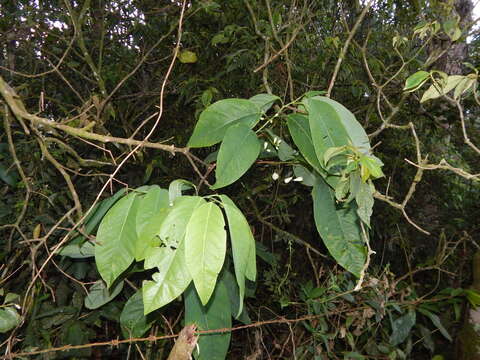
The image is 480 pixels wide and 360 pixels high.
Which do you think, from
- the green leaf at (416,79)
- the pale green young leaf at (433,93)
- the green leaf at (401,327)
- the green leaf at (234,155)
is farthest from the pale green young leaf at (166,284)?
the green leaf at (401,327)

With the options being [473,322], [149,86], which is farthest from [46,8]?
[473,322]

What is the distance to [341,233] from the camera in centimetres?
77

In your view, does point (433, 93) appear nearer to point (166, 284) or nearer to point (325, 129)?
point (325, 129)

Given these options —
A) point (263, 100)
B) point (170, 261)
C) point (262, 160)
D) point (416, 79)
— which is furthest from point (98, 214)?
point (416, 79)

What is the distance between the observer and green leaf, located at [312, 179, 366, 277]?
77 cm

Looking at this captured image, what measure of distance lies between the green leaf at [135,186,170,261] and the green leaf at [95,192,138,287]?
3cm

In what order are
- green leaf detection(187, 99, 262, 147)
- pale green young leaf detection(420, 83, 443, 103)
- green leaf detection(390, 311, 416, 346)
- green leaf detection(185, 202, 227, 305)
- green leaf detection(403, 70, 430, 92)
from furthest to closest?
green leaf detection(390, 311, 416, 346) < pale green young leaf detection(420, 83, 443, 103) < green leaf detection(403, 70, 430, 92) < green leaf detection(187, 99, 262, 147) < green leaf detection(185, 202, 227, 305)

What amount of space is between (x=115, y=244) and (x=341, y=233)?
441 millimetres

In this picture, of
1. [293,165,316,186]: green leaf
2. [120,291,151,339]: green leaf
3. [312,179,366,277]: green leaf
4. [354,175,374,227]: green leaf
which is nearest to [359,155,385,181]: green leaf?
[354,175,374,227]: green leaf

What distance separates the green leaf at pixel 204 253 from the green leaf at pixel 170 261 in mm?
38

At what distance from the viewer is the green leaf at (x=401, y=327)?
1465 mm

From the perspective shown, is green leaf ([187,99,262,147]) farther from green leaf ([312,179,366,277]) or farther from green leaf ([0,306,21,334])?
green leaf ([0,306,21,334])

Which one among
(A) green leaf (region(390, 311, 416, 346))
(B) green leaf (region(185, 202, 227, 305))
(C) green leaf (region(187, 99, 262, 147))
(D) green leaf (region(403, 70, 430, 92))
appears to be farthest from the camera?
(A) green leaf (region(390, 311, 416, 346))

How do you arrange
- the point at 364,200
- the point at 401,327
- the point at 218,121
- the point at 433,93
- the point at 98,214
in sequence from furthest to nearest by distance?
the point at 401,327
the point at 433,93
the point at 98,214
the point at 218,121
the point at 364,200
